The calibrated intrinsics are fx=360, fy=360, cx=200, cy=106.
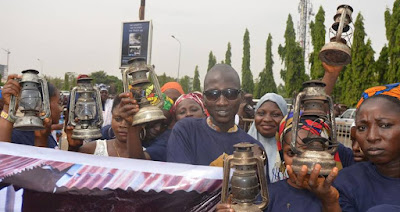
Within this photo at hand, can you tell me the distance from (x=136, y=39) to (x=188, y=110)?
582 centimetres

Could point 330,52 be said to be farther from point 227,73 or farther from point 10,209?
point 10,209

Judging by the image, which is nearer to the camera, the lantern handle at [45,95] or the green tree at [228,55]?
the lantern handle at [45,95]

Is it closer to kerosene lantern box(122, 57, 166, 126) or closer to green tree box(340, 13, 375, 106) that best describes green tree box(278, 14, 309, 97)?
green tree box(340, 13, 375, 106)

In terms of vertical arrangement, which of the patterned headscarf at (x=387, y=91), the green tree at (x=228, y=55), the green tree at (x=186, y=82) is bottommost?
the green tree at (x=186, y=82)

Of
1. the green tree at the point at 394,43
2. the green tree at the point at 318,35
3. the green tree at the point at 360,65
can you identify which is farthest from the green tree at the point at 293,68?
the green tree at the point at 394,43

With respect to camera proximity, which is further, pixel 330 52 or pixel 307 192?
pixel 330 52

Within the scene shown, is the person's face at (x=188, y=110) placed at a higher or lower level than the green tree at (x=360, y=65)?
lower

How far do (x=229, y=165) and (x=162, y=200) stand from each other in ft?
2.79

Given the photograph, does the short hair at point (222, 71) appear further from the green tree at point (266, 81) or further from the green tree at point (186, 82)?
the green tree at point (186, 82)

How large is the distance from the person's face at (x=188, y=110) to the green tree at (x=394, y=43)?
2145 centimetres

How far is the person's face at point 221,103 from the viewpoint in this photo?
2.60 metres

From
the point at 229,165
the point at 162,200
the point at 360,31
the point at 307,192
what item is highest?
the point at 360,31

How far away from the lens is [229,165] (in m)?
1.62

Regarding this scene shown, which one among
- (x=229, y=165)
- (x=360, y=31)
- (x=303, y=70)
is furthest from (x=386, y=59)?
(x=229, y=165)
